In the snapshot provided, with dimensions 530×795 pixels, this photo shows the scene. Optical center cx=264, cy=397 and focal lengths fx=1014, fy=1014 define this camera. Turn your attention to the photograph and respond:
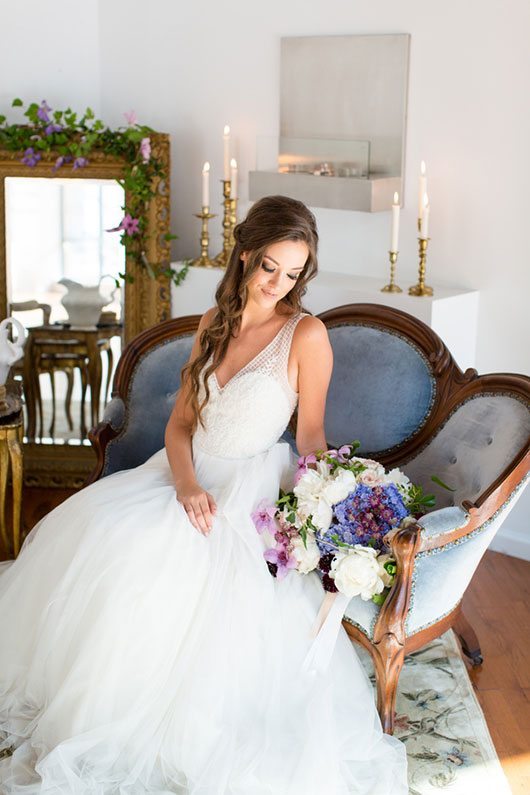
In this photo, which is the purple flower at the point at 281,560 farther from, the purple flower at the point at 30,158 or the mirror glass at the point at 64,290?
the purple flower at the point at 30,158

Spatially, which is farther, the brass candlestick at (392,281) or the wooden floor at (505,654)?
the brass candlestick at (392,281)

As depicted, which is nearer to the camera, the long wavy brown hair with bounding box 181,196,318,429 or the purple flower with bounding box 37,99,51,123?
the long wavy brown hair with bounding box 181,196,318,429

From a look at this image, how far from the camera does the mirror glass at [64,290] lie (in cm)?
446

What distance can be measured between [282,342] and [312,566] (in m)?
0.71

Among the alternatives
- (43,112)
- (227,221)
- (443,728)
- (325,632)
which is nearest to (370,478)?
(325,632)

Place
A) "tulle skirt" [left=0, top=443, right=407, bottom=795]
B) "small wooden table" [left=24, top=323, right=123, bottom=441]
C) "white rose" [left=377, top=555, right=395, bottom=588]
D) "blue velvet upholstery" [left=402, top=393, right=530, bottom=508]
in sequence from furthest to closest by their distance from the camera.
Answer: "small wooden table" [left=24, top=323, right=123, bottom=441] → "blue velvet upholstery" [left=402, top=393, right=530, bottom=508] → "white rose" [left=377, top=555, right=395, bottom=588] → "tulle skirt" [left=0, top=443, right=407, bottom=795]

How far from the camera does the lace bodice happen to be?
2.97 meters

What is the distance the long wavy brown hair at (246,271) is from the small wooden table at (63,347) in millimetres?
1527

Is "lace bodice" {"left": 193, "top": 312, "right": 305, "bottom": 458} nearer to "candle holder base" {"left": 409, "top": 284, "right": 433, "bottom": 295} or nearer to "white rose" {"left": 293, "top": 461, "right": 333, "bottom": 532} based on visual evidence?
"white rose" {"left": 293, "top": 461, "right": 333, "bottom": 532}

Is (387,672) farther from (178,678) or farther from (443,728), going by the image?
(178,678)

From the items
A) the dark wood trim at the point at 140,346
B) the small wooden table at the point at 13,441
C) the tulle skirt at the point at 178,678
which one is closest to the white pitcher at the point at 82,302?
the small wooden table at the point at 13,441

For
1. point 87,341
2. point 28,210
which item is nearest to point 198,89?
point 28,210

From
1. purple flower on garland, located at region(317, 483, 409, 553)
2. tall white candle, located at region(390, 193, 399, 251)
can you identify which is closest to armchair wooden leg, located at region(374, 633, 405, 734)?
purple flower on garland, located at region(317, 483, 409, 553)

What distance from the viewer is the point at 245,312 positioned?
10.2 ft
